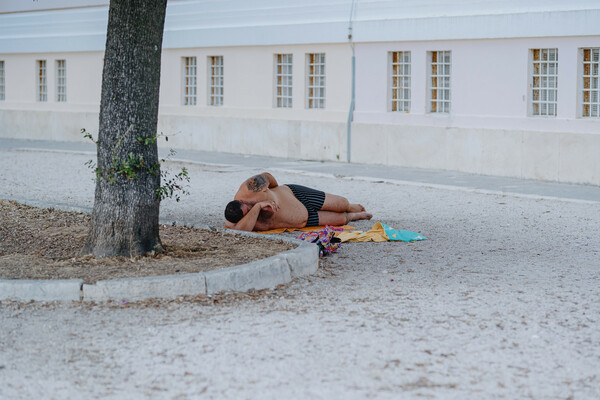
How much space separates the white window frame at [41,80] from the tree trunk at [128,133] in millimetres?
21117

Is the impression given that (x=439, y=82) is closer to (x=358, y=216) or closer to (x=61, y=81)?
(x=358, y=216)

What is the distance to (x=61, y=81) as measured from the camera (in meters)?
28.1

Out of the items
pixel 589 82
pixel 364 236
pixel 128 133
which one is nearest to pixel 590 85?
pixel 589 82

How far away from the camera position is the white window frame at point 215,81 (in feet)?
77.9

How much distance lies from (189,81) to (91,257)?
16543mm

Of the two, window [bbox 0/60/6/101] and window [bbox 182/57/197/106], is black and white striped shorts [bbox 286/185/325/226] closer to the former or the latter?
window [bbox 182/57/197/106]

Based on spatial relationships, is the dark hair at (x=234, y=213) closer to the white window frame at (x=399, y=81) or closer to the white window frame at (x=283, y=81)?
the white window frame at (x=399, y=81)

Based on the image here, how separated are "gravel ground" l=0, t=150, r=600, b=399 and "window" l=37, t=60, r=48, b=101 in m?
20.7

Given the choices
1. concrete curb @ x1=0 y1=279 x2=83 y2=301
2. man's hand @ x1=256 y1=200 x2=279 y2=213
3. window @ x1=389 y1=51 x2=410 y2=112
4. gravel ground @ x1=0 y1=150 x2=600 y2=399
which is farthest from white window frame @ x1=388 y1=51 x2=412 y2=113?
concrete curb @ x1=0 y1=279 x2=83 y2=301

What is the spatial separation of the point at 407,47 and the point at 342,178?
12.2 ft

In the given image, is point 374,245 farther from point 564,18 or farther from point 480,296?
point 564,18

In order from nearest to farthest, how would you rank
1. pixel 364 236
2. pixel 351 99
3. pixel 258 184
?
pixel 364 236 → pixel 258 184 → pixel 351 99

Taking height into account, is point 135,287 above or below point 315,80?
below

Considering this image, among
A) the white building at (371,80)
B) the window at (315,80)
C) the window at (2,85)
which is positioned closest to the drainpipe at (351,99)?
the white building at (371,80)
